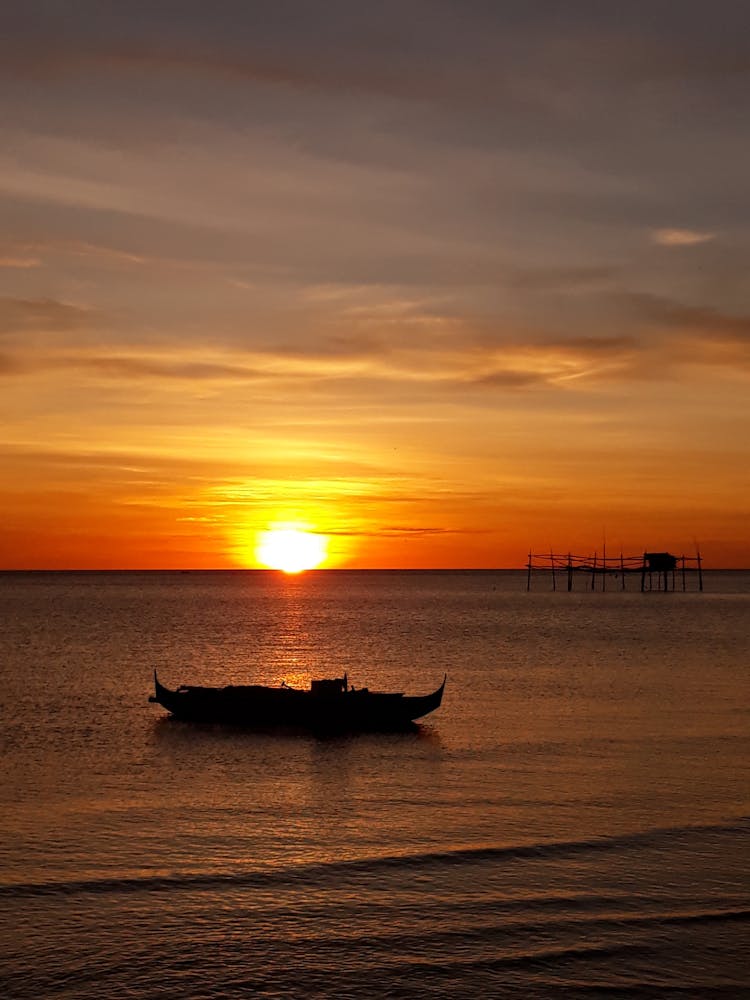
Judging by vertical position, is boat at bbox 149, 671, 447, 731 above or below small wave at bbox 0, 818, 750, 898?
above

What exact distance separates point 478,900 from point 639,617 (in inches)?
5517

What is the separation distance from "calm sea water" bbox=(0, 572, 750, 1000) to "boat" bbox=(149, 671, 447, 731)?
1586mm

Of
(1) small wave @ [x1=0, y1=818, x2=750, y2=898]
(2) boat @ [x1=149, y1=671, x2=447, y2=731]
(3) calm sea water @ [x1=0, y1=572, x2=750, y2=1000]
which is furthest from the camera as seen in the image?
(2) boat @ [x1=149, y1=671, x2=447, y2=731]

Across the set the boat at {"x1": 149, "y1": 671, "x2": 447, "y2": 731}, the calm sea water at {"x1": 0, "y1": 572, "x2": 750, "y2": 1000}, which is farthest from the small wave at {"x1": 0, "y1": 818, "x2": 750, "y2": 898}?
the boat at {"x1": 149, "y1": 671, "x2": 447, "y2": 731}

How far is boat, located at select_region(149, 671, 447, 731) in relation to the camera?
2133 inches

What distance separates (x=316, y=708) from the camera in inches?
2133

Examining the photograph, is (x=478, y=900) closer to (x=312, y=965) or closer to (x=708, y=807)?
(x=312, y=965)

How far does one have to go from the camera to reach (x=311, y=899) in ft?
84.6

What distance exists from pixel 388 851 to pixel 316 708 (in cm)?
2456

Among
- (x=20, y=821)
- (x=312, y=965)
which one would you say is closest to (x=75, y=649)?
(x=20, y=821)

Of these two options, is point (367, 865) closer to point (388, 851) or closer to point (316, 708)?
point (388, 851)

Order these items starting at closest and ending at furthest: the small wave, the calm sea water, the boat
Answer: the calm sea water
the small wave
the boat

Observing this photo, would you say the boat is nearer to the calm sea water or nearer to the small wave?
the calm sea water

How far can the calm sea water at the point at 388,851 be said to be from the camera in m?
21.8
